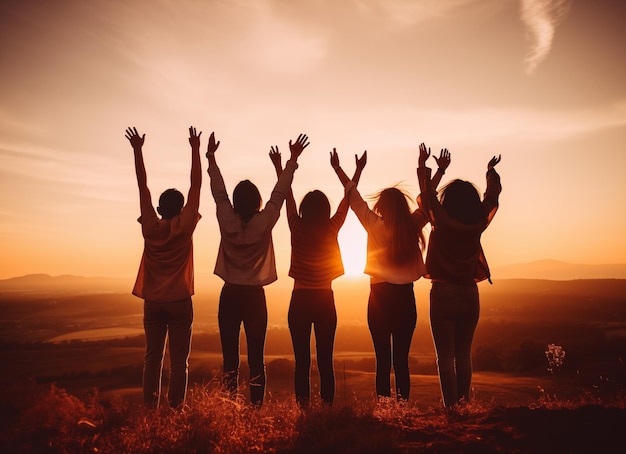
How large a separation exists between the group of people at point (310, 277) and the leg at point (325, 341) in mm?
12

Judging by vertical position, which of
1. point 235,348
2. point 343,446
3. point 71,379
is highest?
point 235,348

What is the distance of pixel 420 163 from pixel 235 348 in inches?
135

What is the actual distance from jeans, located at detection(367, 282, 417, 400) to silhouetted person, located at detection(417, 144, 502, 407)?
329 millimetres

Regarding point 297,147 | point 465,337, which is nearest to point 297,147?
point 297,147

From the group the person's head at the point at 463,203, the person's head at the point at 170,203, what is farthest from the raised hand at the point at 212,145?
the person's head at the point at 463,203

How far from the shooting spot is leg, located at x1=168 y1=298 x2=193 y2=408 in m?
5.26

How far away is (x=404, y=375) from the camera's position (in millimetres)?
5402

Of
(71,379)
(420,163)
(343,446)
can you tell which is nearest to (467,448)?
(343,446)

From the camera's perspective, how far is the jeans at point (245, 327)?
5.23 m

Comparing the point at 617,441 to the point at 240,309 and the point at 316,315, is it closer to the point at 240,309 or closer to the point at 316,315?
the point at 316,315

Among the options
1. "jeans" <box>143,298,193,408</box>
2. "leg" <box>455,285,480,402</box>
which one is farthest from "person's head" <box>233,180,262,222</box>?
"leg" <box>455,285,480,402</box>

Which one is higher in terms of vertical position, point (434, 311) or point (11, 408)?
point (434, 311)

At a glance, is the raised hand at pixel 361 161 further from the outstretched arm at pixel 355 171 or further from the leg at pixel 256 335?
the leg at pixel 256 335

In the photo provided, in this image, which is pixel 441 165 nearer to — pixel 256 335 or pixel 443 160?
pixel 443 160
